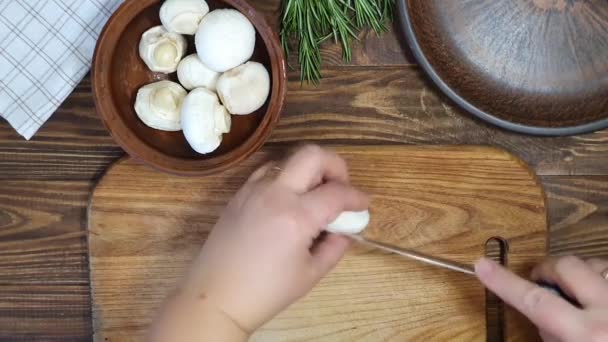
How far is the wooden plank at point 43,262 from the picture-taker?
91 cm

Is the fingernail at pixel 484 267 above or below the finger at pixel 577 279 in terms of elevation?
below

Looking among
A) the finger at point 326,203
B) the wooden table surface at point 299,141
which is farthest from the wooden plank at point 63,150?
the finger at point 326,203

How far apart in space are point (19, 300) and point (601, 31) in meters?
0.84

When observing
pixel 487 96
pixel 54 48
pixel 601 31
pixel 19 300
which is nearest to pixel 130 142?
pixel 54 48

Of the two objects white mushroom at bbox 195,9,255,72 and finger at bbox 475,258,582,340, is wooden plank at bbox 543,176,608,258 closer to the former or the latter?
finger at bbox 475,258,582,340

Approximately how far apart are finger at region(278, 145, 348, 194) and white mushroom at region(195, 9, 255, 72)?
14cm

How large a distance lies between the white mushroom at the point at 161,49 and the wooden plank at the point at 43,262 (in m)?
0.22

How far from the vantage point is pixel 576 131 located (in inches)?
32.4

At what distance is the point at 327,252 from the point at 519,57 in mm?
366

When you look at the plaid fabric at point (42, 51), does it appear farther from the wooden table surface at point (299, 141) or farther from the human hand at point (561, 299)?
the human hand at point (561, 299)

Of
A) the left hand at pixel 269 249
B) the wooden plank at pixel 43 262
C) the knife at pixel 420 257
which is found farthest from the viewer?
the wooden plank at pixel 43 262

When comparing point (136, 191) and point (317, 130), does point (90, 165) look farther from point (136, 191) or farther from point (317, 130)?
point (317, 130)

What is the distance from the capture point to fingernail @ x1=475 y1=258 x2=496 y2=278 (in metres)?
0.75

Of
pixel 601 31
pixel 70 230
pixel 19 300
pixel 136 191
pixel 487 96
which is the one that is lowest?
pixel 19 300
